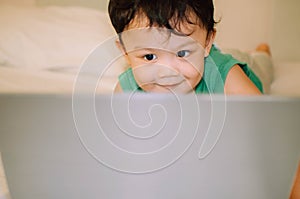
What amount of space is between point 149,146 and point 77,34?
57 cm

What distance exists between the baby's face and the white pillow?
0.29m

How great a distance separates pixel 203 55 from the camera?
531 mm

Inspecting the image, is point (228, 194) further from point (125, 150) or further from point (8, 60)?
point (8, 60)

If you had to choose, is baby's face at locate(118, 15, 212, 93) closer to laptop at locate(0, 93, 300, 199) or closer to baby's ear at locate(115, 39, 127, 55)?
baby's ear at locate(115, 39, 127, 55)

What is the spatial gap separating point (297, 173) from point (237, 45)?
59cm

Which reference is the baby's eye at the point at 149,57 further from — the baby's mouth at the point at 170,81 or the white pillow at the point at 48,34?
the white pillow at the point at 48,34

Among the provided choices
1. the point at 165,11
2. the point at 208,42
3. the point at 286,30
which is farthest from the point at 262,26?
the point at 165,11

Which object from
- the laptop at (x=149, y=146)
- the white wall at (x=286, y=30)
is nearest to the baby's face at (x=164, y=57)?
the laptop at (x=149, y=146)

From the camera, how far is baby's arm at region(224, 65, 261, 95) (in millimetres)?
553

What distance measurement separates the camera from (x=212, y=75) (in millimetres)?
523

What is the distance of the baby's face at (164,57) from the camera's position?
0.47 metres

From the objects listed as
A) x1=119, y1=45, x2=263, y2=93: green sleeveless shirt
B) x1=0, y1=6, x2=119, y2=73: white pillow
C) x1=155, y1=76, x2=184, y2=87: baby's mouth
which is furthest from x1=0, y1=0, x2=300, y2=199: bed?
x1=155, y1=76, x2=184, y2=87: baby's mouth

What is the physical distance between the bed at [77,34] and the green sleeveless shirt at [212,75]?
18cm

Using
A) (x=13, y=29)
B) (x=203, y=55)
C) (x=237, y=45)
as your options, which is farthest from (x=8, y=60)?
(x=237, y=45)
